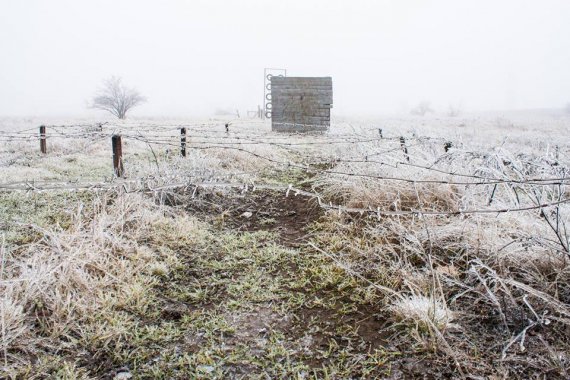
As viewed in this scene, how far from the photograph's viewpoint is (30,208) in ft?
14.5

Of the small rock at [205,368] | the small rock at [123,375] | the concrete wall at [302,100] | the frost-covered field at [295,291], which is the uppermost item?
the concrete wall at [302,100]

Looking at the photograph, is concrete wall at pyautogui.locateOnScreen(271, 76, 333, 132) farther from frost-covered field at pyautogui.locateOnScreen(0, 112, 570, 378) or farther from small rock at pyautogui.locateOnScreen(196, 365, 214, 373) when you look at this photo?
small rock at pyautogui.locateOnScreen(196, 365, 214, 373)

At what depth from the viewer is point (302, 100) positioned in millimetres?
16188

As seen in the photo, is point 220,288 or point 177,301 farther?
point 220,288

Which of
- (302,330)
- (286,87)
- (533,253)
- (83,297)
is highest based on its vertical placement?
(286,87)

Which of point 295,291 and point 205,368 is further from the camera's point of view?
point 295,291

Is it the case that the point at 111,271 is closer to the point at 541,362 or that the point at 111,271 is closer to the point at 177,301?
the point at 177,301

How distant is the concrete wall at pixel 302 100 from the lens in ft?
52.6

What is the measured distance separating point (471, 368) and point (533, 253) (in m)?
1.22

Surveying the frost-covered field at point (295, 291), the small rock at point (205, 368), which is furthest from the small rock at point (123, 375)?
the small rock at point (205, 368)

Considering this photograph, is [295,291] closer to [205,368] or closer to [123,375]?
[205,368]

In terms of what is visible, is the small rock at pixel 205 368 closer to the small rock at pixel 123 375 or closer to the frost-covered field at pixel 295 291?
the frost-covered field at pixel 295 291

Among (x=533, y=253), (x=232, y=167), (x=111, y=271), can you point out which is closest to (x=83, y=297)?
(x=111, y=271)

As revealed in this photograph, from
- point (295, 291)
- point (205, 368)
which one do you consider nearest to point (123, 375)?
point (205, 368)
